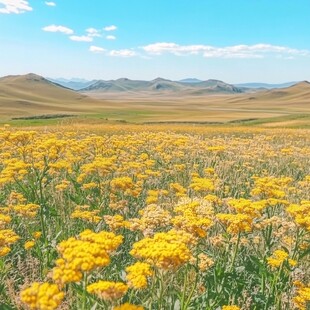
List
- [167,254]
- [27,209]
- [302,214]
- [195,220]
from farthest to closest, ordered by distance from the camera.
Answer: [27,209] → [302,214] → [195,220] → [167,254]

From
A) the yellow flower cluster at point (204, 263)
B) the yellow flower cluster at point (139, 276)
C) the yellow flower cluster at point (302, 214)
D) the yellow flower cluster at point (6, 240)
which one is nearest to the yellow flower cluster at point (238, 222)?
the yellow flower cluster at point (204, 263)

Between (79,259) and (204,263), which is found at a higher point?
(79,259)

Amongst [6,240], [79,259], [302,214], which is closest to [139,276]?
[79,259]

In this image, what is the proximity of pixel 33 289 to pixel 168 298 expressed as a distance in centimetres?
222

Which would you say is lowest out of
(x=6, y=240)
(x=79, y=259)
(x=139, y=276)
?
(x=6, y=240)

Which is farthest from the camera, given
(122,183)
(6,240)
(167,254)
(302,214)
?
(122,183)

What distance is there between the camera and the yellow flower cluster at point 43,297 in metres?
2.38

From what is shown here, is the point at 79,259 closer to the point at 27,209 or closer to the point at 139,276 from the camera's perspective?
the point at 139,276

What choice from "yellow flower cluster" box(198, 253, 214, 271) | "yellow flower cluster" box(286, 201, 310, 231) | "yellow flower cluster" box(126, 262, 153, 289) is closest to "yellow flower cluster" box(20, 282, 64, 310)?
"yellow flower cluster" box(126, 262, 153, 289)

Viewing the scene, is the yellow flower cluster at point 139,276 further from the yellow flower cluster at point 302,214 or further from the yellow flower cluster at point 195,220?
the yellow flower cluster at point 302,214

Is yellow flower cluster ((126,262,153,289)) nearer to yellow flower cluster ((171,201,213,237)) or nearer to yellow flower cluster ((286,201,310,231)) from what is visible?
yellow flower cluster ((171,201,213,237))

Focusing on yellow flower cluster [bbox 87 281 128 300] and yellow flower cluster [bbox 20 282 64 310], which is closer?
yellow flower cluster [bbox 20 282 64 310]

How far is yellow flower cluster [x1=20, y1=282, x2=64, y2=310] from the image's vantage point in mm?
2380

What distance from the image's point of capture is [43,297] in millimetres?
2432
